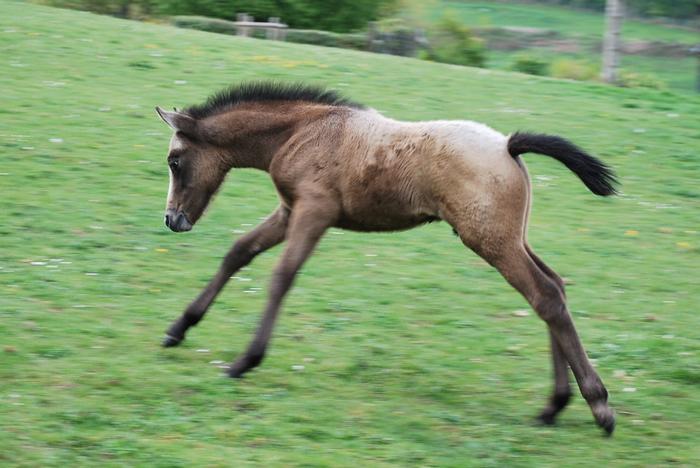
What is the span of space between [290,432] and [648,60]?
3557 cm

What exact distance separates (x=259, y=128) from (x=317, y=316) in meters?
1.74

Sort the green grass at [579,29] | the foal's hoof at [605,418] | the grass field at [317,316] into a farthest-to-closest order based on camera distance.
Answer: the green grass at [579,29] → the foal's hoof at [605,418] → the grass field at [317,316]

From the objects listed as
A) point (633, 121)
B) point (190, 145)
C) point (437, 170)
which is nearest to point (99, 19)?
point (633, 121)

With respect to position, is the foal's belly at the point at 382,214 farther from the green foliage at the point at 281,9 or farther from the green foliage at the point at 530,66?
the green foliage at the point at 281,9

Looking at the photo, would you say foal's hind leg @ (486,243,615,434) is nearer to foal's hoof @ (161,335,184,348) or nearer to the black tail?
the black tail

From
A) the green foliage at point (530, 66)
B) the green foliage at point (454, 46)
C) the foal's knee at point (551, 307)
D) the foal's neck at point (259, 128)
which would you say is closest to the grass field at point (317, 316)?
the foal's knee at point (551, 307)

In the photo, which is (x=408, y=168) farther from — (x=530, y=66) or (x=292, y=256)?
(x=530, y=66)

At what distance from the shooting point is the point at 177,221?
732 centimetres

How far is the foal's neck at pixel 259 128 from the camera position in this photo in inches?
281

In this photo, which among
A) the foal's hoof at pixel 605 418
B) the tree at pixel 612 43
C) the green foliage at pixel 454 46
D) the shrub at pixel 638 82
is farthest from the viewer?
the green foliage at pixel 454 46

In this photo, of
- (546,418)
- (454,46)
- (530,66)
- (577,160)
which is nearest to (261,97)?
(577,160)

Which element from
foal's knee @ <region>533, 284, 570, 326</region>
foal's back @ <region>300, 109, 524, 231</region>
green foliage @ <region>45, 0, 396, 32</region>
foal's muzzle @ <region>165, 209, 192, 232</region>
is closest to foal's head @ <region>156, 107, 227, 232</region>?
foal's muzzle @ <region>165, 209, 192, 232</region>

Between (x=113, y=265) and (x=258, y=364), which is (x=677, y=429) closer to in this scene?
(x=258, y=364)

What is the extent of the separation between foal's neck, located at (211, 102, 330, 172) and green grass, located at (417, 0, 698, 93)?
24.6 meters
